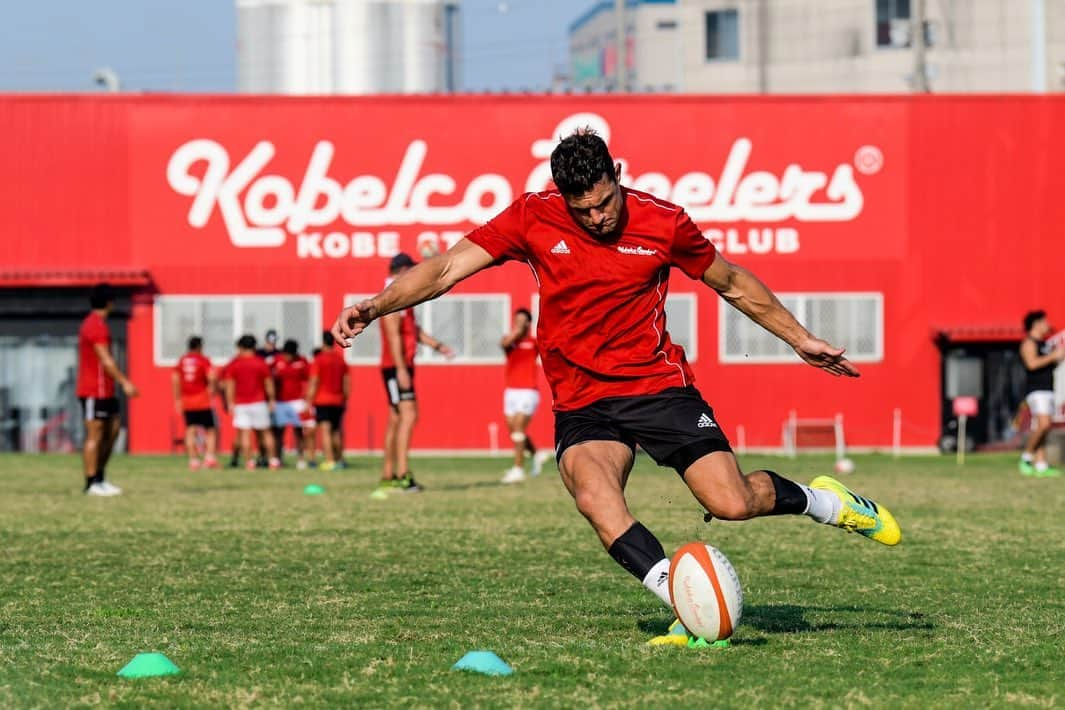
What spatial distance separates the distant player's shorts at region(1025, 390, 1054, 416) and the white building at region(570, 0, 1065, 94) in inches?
1781

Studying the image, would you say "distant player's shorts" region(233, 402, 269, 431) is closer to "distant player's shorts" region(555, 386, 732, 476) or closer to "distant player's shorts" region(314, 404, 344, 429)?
"distant player's shorts" region(314, 404, 344, 429)

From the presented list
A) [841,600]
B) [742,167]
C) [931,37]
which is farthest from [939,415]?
[931,37]

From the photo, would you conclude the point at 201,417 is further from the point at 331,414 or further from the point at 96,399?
the point at 96,399

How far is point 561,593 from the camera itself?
9453mm

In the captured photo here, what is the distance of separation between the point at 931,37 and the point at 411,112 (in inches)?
1551

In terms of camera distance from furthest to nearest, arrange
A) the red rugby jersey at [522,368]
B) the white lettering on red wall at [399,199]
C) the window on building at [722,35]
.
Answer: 1. the window on building at [722,35]
2. the white lettering on red wall at [399,199]
3. the red rugby jersey at [522,368]

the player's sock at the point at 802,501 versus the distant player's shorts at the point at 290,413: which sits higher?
the player's sock at the point at 802,501

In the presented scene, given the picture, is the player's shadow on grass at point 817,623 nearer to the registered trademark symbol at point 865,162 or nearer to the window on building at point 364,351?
the window on building at point 364,351

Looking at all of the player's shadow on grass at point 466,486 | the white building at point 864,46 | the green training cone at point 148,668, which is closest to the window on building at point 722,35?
the white building at point 864,46

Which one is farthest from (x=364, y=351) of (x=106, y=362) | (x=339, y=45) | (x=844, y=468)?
(x=339, y=45)

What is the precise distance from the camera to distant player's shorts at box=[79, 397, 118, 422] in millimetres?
18812

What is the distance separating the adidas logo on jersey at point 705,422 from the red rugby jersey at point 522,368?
48.5 ft

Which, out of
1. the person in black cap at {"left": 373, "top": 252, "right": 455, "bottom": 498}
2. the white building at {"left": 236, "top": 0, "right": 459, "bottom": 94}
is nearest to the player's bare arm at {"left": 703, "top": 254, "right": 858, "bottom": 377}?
the person in black cap at {"left": 373, "top": 252, "right": 455, "bottom": 498}

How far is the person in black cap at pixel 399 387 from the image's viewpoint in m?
17.7
